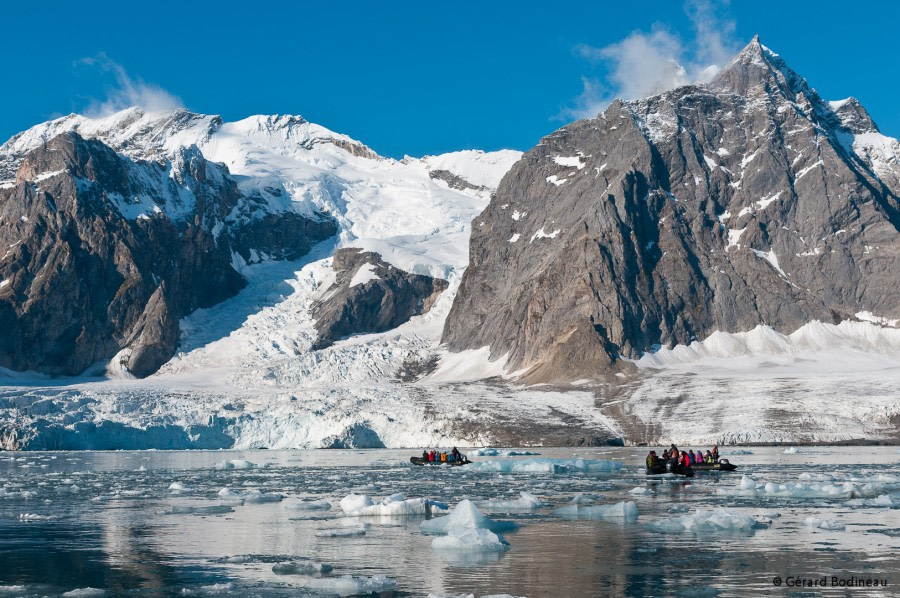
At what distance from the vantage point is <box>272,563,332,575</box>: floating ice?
36.1m

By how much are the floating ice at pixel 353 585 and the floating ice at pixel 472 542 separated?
23.0ft

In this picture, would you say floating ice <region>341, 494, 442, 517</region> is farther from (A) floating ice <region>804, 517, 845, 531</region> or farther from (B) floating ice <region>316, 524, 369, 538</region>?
(A) floating ice <region>804, 517, 845, 531</region>

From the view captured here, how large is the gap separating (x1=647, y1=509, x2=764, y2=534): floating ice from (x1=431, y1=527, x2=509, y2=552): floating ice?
29.3 feet

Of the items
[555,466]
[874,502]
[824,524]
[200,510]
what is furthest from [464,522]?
[555,466]

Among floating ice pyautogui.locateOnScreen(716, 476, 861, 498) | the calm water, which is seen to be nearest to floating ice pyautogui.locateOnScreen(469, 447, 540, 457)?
the calm water

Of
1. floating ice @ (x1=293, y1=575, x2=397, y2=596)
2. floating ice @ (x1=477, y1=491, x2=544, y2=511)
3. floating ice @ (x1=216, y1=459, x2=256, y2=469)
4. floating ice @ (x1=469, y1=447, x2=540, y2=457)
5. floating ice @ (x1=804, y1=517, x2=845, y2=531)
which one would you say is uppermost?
floating ice @ (x1=469, y1=447, x2=540, y2=457)

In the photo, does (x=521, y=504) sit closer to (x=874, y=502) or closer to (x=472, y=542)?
(x=472, y=542)

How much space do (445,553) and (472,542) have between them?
1218 millimetres

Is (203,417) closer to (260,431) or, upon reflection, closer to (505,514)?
(260,431)

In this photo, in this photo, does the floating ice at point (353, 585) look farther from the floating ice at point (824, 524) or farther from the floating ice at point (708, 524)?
the floating ice at point (824, 524)

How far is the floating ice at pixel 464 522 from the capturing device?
44125 mm

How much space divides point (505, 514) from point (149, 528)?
56.7 ft

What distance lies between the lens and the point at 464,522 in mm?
44188

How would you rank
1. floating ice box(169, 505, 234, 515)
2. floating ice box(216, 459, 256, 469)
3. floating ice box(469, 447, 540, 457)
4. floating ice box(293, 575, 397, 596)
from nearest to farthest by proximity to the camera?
floating ice box(293, 575, 397, 596), floating ice box(169, 505, 234, 515), floating ice box(216, 459, 256, 469), floating ice box(469, 447, 540, 457)
